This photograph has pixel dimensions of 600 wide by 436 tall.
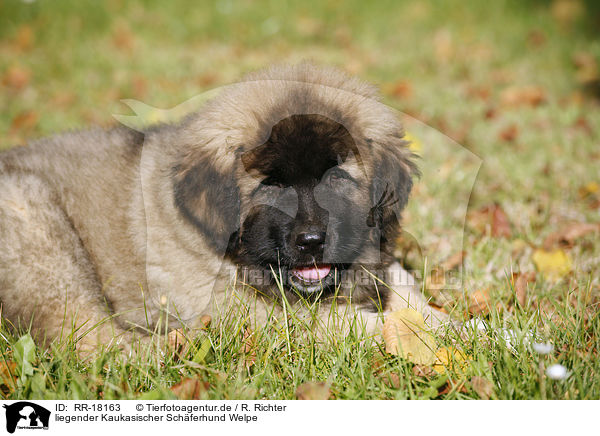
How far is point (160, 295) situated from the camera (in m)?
2.28

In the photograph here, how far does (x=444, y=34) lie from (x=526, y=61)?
1144 mm

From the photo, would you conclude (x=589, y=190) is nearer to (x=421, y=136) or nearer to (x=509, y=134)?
(x=509, y=134)

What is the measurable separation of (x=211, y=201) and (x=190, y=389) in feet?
2.35

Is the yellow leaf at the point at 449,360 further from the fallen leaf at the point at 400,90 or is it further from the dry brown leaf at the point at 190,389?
the fallen leaf at the point at 400,90

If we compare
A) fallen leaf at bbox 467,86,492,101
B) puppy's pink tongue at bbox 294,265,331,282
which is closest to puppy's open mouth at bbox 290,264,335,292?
puppy's pink tongue at bbox 294,265,331,282

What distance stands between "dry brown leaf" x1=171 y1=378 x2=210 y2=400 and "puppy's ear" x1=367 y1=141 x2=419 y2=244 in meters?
0.90

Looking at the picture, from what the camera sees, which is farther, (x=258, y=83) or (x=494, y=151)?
(x=494, y=151)

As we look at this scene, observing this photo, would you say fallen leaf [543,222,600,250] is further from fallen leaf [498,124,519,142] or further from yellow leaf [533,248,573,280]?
fallen leaf [498,124,519,142]

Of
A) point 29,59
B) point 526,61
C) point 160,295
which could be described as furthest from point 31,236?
point 526,61

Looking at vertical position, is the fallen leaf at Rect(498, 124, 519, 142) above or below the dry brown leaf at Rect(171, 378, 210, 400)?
above

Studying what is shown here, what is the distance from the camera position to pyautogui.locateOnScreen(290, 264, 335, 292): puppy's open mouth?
7.02 feet
